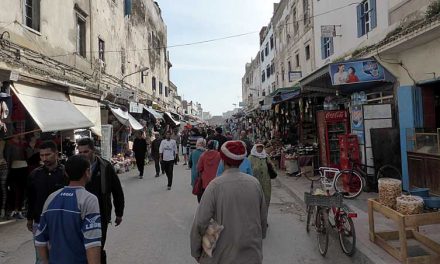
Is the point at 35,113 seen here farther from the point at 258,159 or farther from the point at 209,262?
the point at 209,262

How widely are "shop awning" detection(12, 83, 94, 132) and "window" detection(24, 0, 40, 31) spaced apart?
80.7 inches

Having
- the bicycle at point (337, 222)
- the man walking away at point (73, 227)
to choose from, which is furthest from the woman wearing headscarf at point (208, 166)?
the man walking away at point (73, 227)

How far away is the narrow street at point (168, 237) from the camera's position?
5801 mm

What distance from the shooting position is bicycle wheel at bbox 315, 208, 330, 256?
5.82 m

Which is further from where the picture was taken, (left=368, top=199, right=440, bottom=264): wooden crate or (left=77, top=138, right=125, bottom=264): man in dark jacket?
(left=368, top=199, right=440, bottom=264): wooden crate

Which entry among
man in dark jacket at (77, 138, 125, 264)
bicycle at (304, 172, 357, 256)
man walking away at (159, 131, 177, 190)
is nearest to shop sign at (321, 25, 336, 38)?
man walking away at (159, 131, 177, 190)

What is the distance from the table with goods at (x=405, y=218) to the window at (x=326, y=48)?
13.7m

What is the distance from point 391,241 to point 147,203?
581cm

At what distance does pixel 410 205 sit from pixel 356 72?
6269 millimetres

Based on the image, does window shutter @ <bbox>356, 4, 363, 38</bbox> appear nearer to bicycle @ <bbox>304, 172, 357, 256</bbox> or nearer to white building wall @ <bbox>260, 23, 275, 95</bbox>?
bicycle @ <bbox>304, 172, 357, 256</bbox>

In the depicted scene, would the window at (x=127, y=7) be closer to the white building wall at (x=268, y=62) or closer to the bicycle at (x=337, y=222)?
the white building wall at (x=268, y=62)

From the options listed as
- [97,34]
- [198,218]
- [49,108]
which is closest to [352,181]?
[49,108]

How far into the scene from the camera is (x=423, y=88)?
32.3 feet

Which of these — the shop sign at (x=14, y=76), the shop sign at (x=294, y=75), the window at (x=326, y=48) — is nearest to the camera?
the shop sign at (x=14, y=76)
